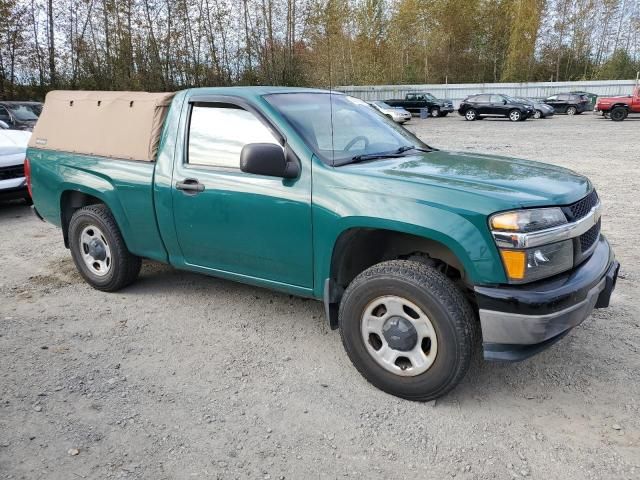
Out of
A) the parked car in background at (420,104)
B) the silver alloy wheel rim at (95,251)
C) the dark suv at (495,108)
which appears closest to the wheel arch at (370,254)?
the silver alloy wheel rim at (95,251)

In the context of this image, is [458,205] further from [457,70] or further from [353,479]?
[457,70]

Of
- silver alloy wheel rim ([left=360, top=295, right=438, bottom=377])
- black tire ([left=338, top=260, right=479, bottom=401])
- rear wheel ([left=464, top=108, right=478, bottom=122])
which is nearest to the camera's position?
black tire ([left=338, top=260, right=479, bottom=401])

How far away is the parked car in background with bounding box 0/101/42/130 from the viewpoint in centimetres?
1333

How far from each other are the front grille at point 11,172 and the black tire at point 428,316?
659cm

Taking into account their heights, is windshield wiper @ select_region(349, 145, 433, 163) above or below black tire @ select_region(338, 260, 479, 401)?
above

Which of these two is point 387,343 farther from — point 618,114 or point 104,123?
point 618,114

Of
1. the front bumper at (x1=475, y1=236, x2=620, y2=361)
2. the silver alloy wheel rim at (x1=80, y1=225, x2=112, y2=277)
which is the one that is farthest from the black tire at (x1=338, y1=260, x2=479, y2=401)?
the silver alloy wheel rim at (x1=80, y1=225, x2=112, y2=277)

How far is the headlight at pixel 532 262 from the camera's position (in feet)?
8.76

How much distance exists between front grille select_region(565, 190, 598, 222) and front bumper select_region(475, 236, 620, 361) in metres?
0.32

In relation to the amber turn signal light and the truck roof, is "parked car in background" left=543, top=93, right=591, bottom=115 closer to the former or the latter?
the truck roof

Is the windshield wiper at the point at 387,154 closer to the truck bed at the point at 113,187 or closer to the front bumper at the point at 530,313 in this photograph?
the front bumper at the point at 530,313

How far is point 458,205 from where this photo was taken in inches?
109

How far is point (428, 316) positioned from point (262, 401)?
1.08 metres

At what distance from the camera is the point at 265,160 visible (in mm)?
3158
